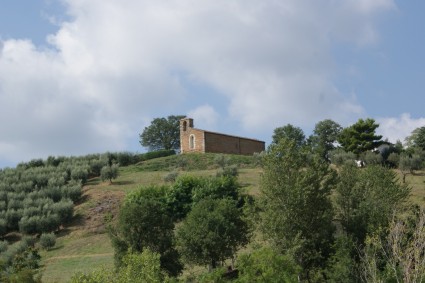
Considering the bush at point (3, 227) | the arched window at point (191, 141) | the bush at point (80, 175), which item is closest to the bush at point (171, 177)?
the bush at point (80, 175)

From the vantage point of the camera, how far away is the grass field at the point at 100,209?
1428 inches

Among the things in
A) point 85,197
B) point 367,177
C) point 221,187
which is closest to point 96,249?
point 221,187

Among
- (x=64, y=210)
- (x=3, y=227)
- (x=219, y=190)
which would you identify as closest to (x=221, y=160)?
(x=219, y=190)

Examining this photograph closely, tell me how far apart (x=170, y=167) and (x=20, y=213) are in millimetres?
20127

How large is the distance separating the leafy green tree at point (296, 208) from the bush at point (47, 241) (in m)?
18.2

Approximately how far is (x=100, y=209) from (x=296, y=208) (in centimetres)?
2290

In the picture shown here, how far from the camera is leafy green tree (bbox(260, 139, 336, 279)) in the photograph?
2941cm

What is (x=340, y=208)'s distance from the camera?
111ft

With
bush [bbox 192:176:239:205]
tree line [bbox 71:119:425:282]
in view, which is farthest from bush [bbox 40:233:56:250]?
tree line [bbox 71:119:425:282]

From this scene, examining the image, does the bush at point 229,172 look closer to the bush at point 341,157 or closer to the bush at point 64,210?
the bush at point 341,157

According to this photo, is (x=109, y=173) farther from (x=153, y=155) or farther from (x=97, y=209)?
(x=153, y=155)

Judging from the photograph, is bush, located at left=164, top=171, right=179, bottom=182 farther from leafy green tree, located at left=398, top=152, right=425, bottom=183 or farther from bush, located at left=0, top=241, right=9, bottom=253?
leafy green tree, located at left=398, top=152, right=425, bottom=183

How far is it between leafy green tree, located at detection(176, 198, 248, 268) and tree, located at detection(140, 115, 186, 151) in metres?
65.3

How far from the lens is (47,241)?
43062mm
